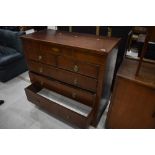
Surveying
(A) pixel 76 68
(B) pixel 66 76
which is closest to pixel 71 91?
(B) pixel 66 76

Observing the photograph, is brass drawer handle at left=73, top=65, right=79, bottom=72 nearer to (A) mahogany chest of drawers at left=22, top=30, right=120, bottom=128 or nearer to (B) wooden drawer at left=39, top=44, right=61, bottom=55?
(A) mahogany chest of drawers at left=22, top=30, right=120, bottom=128

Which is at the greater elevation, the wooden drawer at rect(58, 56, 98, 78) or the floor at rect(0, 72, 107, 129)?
the wooden drawer at rect(58, 56, 98, 78)

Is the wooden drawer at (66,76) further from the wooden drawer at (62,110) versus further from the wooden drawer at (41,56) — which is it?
the wooden drawer at (62,110)

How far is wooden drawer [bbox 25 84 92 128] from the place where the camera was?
1.31 m

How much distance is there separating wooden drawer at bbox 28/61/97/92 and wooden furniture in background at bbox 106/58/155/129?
0.24 m

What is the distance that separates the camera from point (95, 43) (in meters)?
1.21

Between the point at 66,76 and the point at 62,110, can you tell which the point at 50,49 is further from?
the point at 62,110

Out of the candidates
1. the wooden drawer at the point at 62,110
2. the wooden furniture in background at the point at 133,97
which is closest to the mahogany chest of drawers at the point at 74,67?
the wooden drawer at the point at 62,110

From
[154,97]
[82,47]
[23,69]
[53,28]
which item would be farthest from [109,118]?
[23,69]

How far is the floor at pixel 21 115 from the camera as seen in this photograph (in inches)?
62.5

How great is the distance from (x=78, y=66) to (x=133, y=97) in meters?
0.54

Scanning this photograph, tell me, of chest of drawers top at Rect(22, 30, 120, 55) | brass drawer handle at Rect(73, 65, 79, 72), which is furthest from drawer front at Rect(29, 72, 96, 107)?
chest of drawers top at Rect(22, 30, 120, 55)

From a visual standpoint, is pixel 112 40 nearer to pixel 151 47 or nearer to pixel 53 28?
pixel 53 28
